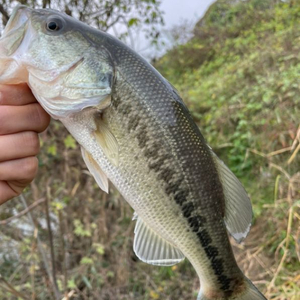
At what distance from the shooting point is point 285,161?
13.3 ft

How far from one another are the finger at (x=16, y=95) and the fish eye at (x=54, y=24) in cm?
24

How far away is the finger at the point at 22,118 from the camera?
3.94ft

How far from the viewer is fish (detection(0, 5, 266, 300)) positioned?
125 cm

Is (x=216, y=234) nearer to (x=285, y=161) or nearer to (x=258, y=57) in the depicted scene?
(x=285, y=161)

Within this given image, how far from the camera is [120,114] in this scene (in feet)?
4.15

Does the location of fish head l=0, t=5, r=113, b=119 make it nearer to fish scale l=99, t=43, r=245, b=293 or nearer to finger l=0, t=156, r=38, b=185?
fish scale l=99, t=43, r=245, b=293

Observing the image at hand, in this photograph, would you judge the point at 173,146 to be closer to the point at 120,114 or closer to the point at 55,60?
the point at 120,114

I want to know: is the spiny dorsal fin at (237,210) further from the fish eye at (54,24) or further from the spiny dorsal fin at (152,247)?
the fish eye at (54,24)

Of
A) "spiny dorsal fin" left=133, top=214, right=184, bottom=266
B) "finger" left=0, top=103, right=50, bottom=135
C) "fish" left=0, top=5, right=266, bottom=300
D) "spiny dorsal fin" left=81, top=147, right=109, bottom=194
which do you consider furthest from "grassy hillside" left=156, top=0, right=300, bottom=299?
"finger" left=0, top=103, right=50, bottom=135

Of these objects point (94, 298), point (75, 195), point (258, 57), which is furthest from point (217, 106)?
point (94, 298)

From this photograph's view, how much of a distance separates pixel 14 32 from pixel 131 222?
10.5 ft

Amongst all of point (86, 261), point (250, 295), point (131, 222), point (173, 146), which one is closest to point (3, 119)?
point (173, 146)

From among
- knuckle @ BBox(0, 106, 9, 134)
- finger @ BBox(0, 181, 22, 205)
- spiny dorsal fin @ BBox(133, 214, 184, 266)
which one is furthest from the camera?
spiny dorsal fin @ BBox(133, 214, 184, 266)

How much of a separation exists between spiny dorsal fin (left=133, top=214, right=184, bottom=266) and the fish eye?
0.84 metres
